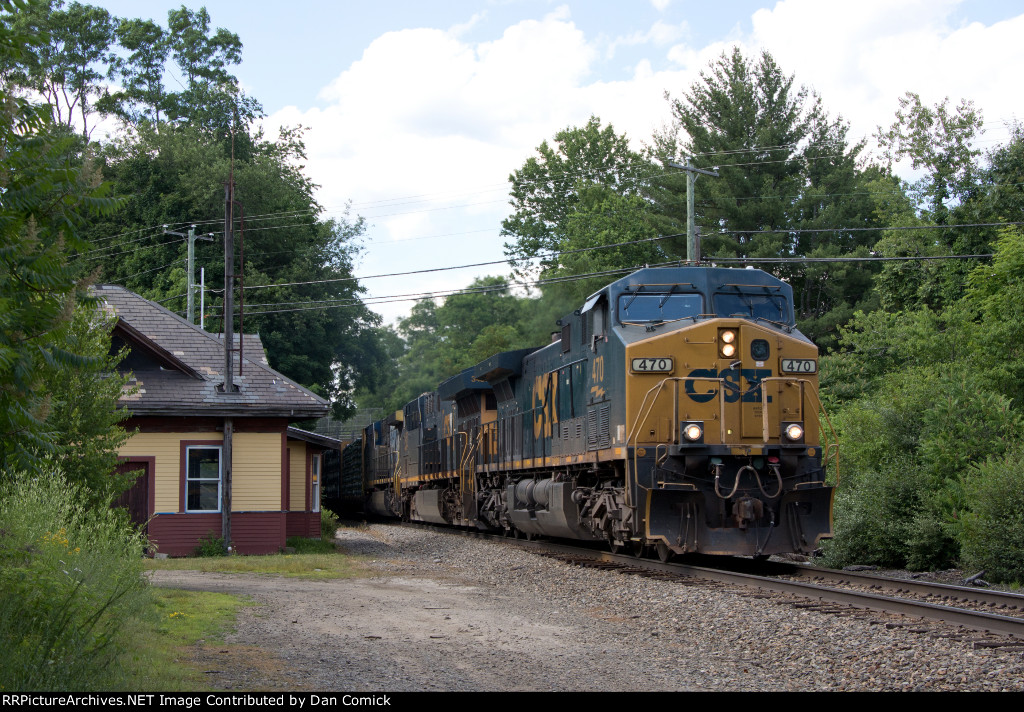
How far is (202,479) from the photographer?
2119cm

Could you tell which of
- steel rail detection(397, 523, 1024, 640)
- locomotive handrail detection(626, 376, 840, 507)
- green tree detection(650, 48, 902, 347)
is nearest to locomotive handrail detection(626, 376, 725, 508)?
locomotive handrail detection(626, 376, 840, 507)

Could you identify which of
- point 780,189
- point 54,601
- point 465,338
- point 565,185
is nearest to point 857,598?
point 54,601

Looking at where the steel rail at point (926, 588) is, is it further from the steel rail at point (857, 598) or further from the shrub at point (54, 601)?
the shrub at point (54, 601)

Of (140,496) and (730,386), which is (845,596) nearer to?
(730,386)

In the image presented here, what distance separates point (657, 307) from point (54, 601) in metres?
9.33

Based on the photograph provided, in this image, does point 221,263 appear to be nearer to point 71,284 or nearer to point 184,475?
point 184,475

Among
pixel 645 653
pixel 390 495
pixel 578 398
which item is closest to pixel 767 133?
pixel 390 495

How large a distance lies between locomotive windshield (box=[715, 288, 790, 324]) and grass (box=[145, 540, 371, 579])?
731 cm

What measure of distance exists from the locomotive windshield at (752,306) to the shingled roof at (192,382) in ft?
32.8

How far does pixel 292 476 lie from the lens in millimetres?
25391

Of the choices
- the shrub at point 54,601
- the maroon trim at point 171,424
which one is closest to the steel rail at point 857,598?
the shrub at point 54,601

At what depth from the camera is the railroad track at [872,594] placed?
887 cm

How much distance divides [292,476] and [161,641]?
54.5ft

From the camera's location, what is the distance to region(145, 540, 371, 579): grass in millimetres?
16609
